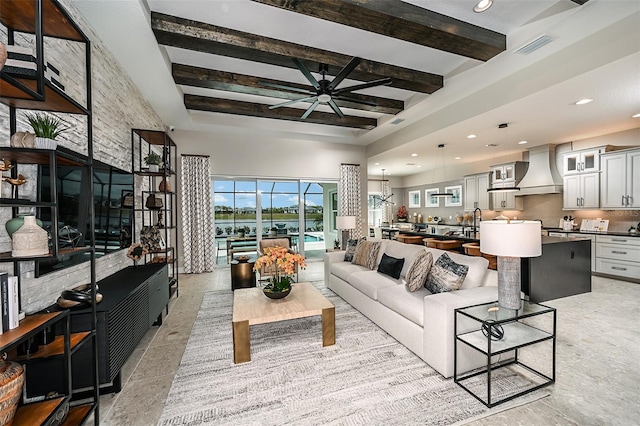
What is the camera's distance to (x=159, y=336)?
310 cm

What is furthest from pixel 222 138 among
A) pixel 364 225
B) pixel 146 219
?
pixel 364 225

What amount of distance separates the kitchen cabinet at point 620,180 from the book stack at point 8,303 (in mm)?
8312

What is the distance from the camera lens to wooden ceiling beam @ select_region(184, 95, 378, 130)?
5059 millimetres

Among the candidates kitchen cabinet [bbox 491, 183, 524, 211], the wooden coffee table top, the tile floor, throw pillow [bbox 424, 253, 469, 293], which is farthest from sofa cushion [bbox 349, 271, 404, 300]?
kitchen cabinet [bbox 491, 183, 524, 211]

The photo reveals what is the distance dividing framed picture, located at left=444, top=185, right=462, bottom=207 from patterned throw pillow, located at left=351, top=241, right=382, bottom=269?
20.8 ft

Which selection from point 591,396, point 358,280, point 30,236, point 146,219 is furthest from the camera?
point 146,219

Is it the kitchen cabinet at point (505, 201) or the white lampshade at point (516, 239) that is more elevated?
the kitchen cabinet at point (505, 201)

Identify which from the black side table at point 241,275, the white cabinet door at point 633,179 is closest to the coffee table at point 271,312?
the black side table at point 241,275

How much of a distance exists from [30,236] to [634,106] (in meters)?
6.92

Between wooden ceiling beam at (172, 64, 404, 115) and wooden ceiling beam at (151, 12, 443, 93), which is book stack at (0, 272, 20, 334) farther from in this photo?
wooden ceiling beam at (172, 64, 404, 115)

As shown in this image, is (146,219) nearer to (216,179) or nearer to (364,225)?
(216,179)

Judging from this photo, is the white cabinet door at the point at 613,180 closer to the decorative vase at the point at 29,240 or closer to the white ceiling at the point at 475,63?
the white ceiling at the point at 475,63

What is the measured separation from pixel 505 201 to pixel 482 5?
622 centimetres

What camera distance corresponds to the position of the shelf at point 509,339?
2002 mm
